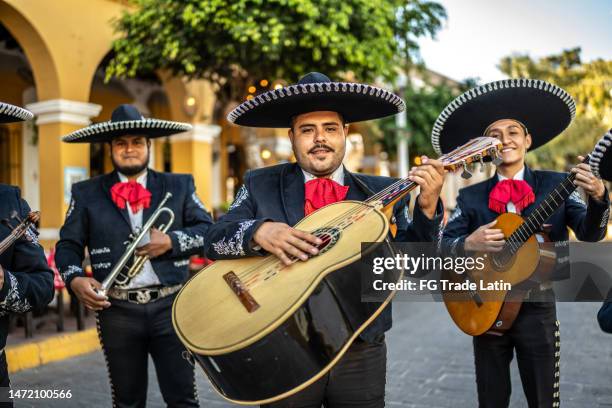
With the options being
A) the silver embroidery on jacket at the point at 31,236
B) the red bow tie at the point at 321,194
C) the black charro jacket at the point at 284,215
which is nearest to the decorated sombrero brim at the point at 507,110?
the black charro jacket at the point at 284,215

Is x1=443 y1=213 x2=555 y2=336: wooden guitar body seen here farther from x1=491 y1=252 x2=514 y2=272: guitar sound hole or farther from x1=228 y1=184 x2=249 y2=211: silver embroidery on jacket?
x1=228 y1=184 x2=249 y2=211: silver embroidery on jacket

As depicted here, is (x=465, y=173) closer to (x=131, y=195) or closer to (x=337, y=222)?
(x=337, y=222)

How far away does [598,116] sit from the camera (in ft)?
65.8

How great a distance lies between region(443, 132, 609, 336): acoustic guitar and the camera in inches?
116

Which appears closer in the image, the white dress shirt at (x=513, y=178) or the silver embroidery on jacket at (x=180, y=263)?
the white dress shirt at (x=513, y=178)

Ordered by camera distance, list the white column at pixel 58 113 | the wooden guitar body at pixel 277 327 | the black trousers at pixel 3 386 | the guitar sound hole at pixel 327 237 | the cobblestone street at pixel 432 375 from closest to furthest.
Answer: the wooden guitar body at pixel 277 327 → the guitar sound hole at pixel 327 237 → the black trousers at pixel 3 386 → the cobblestone street at pixel 432 375 → the white column at pixel 58 113

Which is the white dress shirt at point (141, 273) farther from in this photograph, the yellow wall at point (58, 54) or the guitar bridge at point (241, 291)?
→ the yellow wall at point (58, 54)

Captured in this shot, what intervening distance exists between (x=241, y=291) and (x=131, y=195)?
174cm

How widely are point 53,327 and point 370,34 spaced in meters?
5.73

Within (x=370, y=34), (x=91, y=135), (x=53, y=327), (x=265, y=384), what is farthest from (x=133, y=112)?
(x=370, y=34)

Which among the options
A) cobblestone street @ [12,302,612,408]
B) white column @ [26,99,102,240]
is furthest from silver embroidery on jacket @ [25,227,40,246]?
white column @ [26,99,102,240]

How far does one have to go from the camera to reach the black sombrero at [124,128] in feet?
11.7

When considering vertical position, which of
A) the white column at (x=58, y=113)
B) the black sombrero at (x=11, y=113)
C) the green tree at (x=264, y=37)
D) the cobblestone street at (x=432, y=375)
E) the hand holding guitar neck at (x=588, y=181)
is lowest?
the cobblestone street at (x=432, y=375)

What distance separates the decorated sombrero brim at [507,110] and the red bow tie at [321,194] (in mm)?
1070
